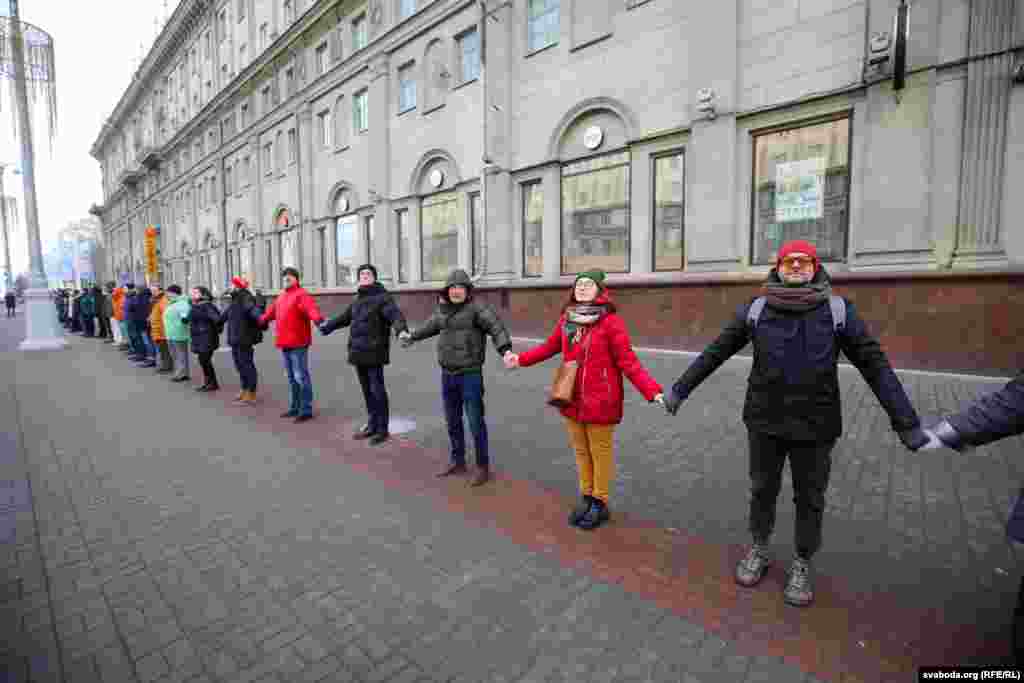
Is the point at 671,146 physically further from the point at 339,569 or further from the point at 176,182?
the point at 176,182

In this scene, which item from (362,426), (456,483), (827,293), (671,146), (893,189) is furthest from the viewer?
(671,146)

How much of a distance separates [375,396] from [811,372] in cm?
445

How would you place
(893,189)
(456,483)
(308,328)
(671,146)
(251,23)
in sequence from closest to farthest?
(456,483), (308,328), (893,189), (671,146), (251,23)

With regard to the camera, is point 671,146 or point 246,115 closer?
point 671,146

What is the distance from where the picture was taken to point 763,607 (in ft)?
9.16

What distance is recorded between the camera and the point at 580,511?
3.78 meters

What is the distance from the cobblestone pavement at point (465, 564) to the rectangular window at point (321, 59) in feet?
63.9

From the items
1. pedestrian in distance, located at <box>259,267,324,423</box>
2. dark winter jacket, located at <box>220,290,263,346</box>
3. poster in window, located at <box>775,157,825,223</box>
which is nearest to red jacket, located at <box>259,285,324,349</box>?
pedestrian in distance, located at <box>259,267,324,423</box>

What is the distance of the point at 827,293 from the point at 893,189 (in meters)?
7.61

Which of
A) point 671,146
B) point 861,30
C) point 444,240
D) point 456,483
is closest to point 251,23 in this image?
point 444,240

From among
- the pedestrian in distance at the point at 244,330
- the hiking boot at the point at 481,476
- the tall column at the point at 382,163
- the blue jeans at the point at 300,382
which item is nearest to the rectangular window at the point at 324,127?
the tall column at the point at 382,163

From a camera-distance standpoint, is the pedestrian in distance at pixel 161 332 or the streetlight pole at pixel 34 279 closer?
the pedestrian in distance at pixel 161 332

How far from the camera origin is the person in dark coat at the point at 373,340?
5.72 metres

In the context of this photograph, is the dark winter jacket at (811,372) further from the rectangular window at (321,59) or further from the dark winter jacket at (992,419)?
the rectangular window at (321,59)
